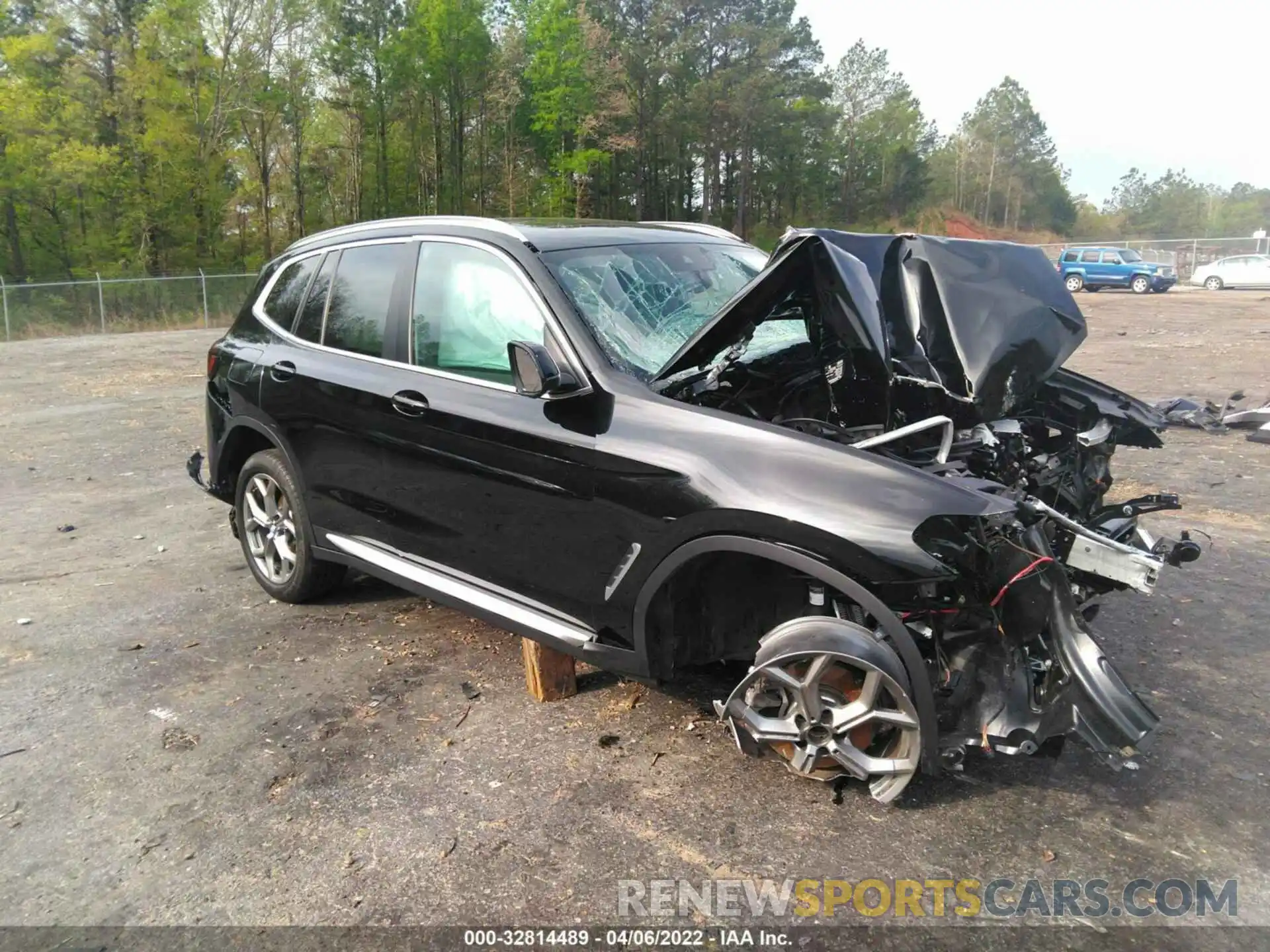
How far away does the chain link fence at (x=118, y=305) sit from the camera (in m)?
24.9

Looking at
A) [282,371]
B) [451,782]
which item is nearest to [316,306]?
[282,371]

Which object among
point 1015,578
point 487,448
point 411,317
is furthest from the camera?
point 411,317

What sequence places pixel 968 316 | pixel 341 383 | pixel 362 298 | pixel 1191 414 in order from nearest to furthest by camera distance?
pixel 968 316 < pixel 341 383 < pixel 362 298 < pixel 1191 414

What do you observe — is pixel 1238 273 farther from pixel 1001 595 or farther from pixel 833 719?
pixel 833 719

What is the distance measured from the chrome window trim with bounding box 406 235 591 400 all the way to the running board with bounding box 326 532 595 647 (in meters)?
0.84

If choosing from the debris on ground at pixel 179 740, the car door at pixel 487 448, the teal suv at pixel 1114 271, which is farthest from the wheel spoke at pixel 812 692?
the teal suv at pixel 1114 271

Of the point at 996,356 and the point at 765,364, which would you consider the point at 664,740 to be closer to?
the point at 765,364

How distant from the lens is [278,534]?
479 cm

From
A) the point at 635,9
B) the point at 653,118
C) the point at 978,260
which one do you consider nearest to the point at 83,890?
the point at 978,260

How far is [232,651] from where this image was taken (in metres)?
4.35

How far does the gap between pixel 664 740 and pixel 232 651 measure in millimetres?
2254

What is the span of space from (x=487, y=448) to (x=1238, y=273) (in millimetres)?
41211

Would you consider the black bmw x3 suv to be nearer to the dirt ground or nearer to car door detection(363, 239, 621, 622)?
car door detection(363, 239, 621, 622)

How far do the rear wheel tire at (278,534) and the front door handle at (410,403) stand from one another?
3.35 ft
